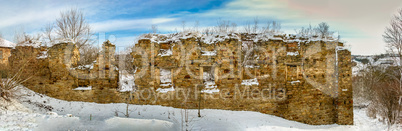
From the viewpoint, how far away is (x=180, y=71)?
8.51m

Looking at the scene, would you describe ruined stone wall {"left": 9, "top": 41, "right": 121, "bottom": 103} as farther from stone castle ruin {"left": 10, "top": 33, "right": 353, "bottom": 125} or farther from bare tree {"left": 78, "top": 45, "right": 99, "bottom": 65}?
bare tree {"left": 78, "top": 45, "right": 99, "bottom": 65}

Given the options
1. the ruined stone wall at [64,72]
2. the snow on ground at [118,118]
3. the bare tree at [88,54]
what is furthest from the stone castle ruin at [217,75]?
the bare tree at [88,54]

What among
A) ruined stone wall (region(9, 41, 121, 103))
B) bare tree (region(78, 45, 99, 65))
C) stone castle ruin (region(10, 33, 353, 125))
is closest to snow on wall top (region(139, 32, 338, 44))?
stone castle ruin (region(10, 33, 353, 125))

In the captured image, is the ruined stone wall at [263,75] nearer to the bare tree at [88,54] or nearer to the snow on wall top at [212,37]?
the snow on wall top at [212,37]

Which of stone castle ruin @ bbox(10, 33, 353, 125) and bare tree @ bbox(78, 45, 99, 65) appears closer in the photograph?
stone castle ruin @ bbox(10, 33, 353, 125)

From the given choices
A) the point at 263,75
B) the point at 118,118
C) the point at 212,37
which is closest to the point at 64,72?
the point at 118,118

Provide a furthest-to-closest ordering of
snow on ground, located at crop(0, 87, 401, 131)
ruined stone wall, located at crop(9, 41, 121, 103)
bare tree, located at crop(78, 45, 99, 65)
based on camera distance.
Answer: bare tree, located at crop(78, 45, 99, 65), ruined stone wall, located at crop(9, 41, 121, 103), snow on ground, located at crop(0, 87, 401, 131)

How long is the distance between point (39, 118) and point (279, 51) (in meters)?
8.82

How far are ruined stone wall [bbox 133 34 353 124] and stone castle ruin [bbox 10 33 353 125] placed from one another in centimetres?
4

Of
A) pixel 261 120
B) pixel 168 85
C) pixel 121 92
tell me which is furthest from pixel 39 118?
pixel 261 120

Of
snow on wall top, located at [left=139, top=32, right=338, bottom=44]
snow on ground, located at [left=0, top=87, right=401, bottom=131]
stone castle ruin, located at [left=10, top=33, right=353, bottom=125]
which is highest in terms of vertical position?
snow on wall top, located at [left=139, top=32, right=338, bottom=44]

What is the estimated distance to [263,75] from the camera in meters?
8.84

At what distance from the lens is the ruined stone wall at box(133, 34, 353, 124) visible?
8477 millimetres

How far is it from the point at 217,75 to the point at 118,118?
3.91 metres
